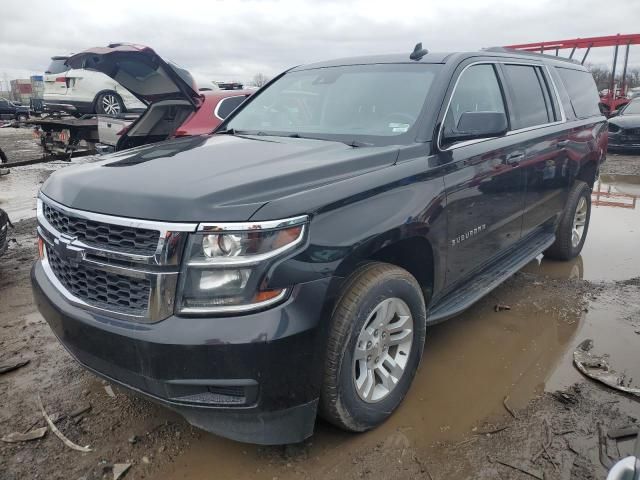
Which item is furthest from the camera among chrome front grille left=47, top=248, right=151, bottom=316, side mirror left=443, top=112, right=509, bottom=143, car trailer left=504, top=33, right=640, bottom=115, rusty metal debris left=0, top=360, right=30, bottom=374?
car trailer left=504, top=33, right=640, bottom=115

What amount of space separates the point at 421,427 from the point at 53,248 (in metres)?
2.08

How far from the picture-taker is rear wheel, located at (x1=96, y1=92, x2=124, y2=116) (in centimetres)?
1452

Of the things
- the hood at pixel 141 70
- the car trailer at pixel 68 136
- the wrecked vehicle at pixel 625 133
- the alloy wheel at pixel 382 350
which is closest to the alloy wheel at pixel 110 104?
the car trailer at pixel 68 136

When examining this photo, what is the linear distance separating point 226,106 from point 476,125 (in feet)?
15.1

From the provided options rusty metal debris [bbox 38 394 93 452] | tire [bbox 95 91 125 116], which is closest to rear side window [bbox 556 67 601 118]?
rusty metal debris [bbox 38 394 93 452]

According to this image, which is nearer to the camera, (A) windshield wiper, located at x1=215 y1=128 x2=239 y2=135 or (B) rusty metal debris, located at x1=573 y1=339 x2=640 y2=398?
(B) rusty metal debris, located at x1=573 y1=339 x2=640 y2=398

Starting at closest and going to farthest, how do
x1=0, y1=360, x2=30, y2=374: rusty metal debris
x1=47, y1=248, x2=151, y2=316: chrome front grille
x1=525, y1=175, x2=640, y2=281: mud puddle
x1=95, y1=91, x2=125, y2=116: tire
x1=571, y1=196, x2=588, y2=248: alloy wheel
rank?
x1=47, y1=248, x2=151, y2=316: chrome front grille
x1=0, y1=360, x2=30, y2=374: rusty metal debris
x1=525, y1=175, x2=640, y2=281: mud puddle
x1=571, y1=196, x2=588, y2=248: alloy wheel
x1=95, y1=91, x2=125, y2=116: tire

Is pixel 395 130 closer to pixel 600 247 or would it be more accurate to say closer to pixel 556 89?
pixel 556 89

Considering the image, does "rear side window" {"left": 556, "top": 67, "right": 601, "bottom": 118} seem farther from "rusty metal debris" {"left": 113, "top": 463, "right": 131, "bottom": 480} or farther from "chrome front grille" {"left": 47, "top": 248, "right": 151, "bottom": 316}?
"rusty metal debris" {"left": 113, "top": 463, "right": 131, "bottom": 480}

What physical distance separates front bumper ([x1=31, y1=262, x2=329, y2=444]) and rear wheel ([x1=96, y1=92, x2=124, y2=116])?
13.8 meters

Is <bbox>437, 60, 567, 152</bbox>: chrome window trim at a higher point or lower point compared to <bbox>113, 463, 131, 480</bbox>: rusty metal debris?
higher

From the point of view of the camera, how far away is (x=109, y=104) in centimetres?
1484

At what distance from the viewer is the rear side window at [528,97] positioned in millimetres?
3918

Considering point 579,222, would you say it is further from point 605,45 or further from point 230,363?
point 605,45
